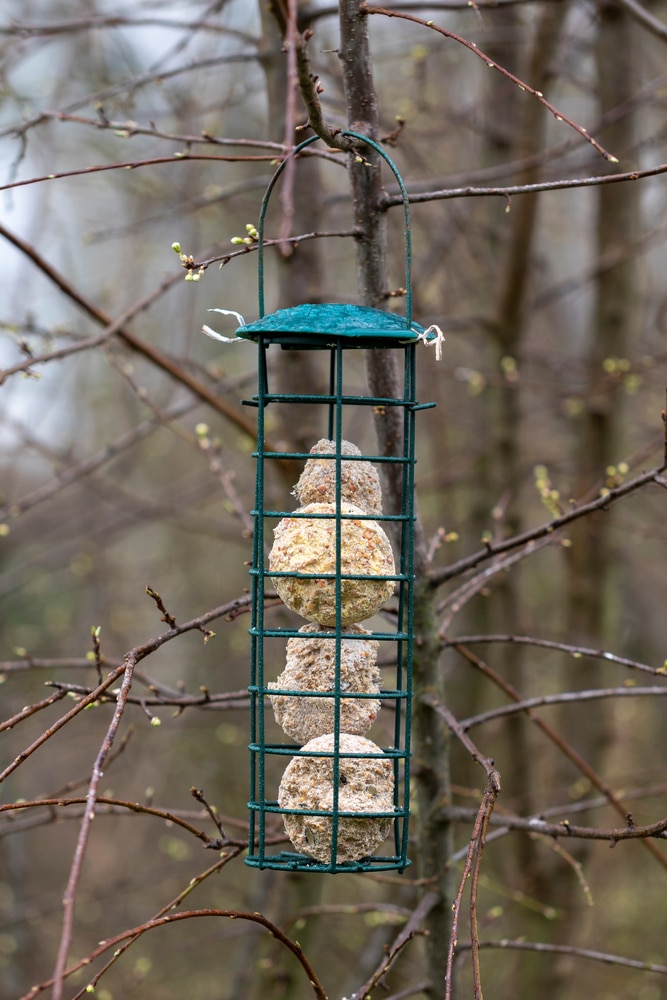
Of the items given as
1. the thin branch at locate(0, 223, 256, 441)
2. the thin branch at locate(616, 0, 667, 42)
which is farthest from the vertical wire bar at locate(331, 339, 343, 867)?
the thin branch at locate(616, 0, 667, 42)

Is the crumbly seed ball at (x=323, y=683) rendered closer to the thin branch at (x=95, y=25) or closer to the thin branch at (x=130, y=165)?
the thin branch at (x=130, y=165)

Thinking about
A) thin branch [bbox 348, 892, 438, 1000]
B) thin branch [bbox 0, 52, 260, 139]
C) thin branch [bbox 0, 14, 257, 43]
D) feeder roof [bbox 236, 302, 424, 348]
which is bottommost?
thin branch [bbox 348, 892, 438, 1000]

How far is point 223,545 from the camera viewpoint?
11.5 meters

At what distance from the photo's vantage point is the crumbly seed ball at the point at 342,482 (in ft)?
10.9

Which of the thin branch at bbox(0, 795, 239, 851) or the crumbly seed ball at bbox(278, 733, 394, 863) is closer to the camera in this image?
the thin branch at bbox(0, 795, 239, 851)

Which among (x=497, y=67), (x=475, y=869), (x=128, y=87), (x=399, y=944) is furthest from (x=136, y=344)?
(x=475, y=869)

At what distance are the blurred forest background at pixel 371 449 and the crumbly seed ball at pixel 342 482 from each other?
15.7 inches

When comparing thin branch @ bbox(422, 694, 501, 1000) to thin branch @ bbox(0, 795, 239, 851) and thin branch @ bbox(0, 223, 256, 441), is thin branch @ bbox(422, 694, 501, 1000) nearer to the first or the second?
thin branch @ bbox(0, 795, 239, 851)

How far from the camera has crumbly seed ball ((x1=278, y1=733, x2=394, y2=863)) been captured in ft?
10.1

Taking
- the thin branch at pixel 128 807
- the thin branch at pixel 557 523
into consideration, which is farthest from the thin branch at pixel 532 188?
the thin branch at pixel 128 807

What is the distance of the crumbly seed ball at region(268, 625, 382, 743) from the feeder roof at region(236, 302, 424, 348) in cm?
84

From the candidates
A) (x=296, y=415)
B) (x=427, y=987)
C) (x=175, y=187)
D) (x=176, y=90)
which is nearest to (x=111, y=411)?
(x=175, y=187)

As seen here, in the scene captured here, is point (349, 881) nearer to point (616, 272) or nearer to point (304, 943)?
point (304, 943)

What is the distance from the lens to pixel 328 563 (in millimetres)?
3102
